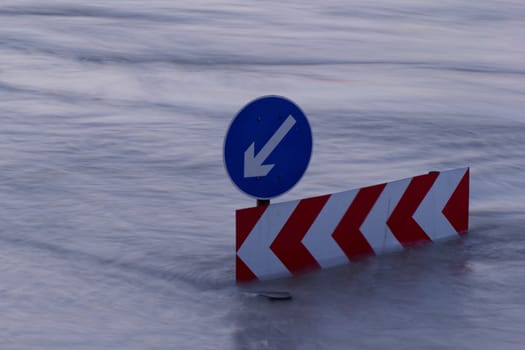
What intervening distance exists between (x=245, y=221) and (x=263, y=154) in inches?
16.9

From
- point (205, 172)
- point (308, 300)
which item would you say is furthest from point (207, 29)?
point (308, 300)

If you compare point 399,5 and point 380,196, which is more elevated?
point 380,196

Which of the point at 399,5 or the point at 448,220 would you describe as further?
the point at 399,5

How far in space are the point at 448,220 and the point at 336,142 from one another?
3648 mm

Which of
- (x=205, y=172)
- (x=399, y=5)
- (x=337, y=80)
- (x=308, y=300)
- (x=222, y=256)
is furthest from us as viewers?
(x=399, y=5)

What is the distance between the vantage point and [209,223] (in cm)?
926

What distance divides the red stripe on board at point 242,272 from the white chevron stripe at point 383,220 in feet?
3.17

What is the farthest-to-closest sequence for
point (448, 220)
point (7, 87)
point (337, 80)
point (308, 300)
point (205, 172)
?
1. point (337, 80)
2. point (7, 87)
3. point (205, 172)
4. point (448, 220)
5. point (308, 300)

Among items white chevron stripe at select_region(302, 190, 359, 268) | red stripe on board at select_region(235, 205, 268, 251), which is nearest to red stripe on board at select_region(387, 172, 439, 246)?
white chevron stripe at select_region(302, 190, 359, 268)

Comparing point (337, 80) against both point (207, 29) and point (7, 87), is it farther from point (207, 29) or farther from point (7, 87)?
point (207, 29)

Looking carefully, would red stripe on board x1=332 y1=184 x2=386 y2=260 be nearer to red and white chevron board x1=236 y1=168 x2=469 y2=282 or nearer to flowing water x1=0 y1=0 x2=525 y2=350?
red and white chevron board x1=236 y1=168 x2=469 y2=282

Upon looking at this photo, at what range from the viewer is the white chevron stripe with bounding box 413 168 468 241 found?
8.76 metres

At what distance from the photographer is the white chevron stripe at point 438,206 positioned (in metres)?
8.76

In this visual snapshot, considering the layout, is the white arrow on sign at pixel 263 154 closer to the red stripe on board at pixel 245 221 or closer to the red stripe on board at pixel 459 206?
the red stripe on board at pixel 245 221
